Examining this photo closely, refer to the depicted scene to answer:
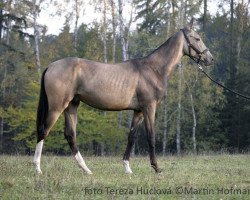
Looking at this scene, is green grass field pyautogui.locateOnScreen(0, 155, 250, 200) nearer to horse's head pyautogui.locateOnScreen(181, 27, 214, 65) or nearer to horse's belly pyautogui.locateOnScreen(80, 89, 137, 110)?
horse's belly pyautogui.locateOnScreen(80, 89, 137, 110)

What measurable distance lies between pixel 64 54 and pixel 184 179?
23.9 metres

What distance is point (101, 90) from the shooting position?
8.26 meters

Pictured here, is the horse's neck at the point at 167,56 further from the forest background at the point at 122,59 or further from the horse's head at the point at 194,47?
the forest background at the point at 122,59

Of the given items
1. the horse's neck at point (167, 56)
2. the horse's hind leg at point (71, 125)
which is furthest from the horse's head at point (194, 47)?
the horse's hind leg at point (71, 125)

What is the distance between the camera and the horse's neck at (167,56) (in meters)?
8.78

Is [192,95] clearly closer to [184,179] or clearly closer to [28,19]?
[28,19]

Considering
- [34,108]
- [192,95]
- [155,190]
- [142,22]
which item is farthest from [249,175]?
[142,22]

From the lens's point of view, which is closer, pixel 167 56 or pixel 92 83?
pixel 92 83

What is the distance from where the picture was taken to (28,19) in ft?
87.0

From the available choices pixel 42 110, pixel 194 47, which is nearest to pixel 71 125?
pixel 42 110

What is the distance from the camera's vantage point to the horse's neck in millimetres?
8781

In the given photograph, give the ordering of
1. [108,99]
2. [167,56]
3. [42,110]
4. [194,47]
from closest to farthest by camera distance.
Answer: [42,110] < [108,99] < [167,56] < [194,47]

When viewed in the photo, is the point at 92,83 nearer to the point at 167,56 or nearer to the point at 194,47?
the point at 167,56

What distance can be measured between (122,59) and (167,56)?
14760 millimetres
